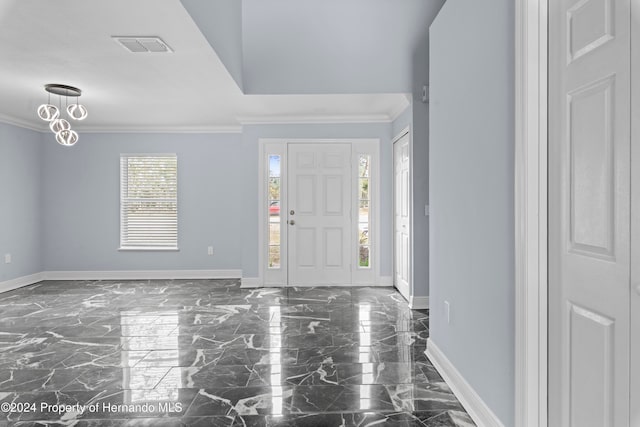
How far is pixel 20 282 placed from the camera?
19.0 ft

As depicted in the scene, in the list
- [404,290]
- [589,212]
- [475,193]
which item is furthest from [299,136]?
[589,212]

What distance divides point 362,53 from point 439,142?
213 cm

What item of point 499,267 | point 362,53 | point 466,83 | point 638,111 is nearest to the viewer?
point 638,111

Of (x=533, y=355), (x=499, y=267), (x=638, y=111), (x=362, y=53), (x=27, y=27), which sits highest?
(x=362, y=53)

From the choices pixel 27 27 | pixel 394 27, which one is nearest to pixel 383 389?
pixel 27 27

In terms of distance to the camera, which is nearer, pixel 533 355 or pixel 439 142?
pixel 533 355

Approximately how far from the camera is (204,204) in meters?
6.29

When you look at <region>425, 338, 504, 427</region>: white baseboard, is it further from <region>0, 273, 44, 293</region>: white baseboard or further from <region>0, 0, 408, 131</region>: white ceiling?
<region>0, 273, 44, 293</region>: white baseboard

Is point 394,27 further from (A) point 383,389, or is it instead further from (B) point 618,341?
(B) point 618,341

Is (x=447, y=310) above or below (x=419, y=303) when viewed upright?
above

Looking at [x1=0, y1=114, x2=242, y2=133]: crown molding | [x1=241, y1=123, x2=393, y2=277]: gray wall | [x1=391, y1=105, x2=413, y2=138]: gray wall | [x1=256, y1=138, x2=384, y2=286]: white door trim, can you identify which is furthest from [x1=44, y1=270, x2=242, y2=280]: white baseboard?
[x1=391, y1=105, x2=413, y2=138]: gray wall

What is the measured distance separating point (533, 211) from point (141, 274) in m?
6.03

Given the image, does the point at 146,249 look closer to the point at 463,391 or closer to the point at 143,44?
the point at 143,44

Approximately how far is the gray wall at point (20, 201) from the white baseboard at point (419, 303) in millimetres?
5525
